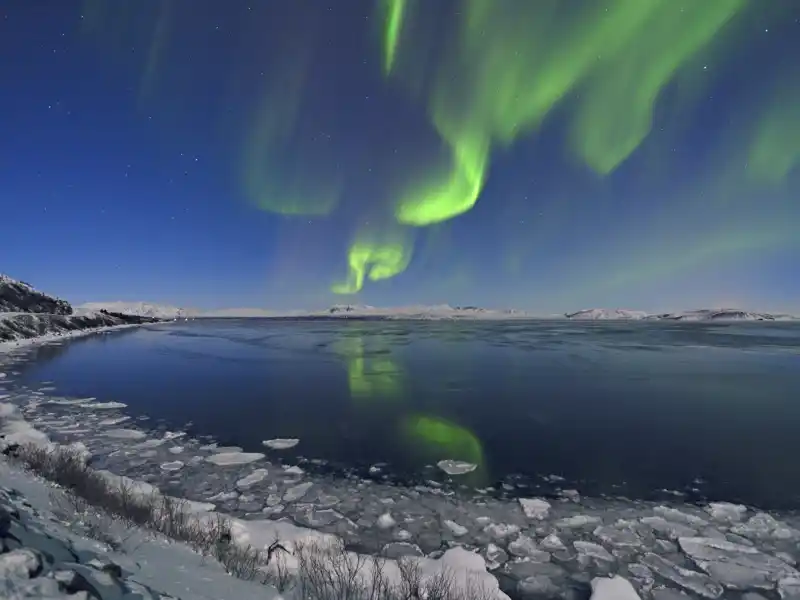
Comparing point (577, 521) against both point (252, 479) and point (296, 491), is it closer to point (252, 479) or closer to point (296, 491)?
point (296, 491)

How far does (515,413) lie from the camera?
17172 mm

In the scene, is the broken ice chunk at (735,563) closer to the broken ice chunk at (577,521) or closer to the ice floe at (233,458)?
the broken ice chunk at (577,521)

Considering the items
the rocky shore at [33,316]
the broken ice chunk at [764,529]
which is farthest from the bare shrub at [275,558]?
the rocky shore at [33,316]

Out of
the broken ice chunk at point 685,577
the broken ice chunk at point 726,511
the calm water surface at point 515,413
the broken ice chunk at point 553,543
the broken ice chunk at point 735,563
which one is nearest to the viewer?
the broken ice chunk at point 685,577

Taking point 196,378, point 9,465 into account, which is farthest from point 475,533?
point 196,378

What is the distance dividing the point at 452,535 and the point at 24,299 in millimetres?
123206

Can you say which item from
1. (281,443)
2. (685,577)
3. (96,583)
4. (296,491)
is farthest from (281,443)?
(685,577)

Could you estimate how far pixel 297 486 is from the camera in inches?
392

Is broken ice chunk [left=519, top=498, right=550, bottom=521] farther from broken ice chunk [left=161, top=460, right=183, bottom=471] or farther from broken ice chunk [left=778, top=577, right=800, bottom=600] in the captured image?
broken ice chunk [left=161, top=460, right=183, bottom=471]

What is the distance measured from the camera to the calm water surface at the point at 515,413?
11336 mm

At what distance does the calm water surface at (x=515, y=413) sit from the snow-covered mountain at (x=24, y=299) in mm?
78233

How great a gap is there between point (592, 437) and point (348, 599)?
1091cm

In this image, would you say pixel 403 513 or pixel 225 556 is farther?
pixel 403 513

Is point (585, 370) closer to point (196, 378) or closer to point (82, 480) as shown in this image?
point (196, 378)
